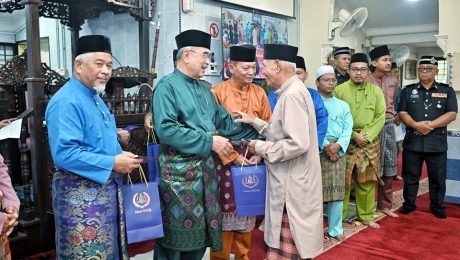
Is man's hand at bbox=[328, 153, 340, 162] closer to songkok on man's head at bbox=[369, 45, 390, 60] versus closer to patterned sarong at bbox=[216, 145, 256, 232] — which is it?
patterned sarong at bbox=[216, 145, 256, 232]

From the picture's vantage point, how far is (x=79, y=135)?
193cm

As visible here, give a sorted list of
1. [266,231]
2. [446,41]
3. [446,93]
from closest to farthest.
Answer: [266,231] < [446,93] < [446,41]

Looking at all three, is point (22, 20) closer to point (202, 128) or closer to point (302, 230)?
point (202, 128)

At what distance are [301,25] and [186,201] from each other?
5.36 meters

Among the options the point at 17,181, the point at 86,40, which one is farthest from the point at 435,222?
the point at 17,181

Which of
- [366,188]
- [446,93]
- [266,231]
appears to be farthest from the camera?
[446,93]

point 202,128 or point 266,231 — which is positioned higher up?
point 202,128

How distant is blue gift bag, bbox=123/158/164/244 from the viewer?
84.0 inches

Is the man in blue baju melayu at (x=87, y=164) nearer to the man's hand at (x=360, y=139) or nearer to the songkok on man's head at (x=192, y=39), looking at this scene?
the songkok on man's head at (x=192, y=39)

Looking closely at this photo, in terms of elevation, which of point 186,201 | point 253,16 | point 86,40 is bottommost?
point 186,201

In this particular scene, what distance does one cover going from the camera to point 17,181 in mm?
4195

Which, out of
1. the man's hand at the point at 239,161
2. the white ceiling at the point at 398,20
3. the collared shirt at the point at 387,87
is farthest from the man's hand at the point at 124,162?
the white ceiling at the point at 398,20

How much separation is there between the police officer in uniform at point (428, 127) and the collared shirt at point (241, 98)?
6.82ft

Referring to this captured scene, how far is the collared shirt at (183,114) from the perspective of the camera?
2.26 m
